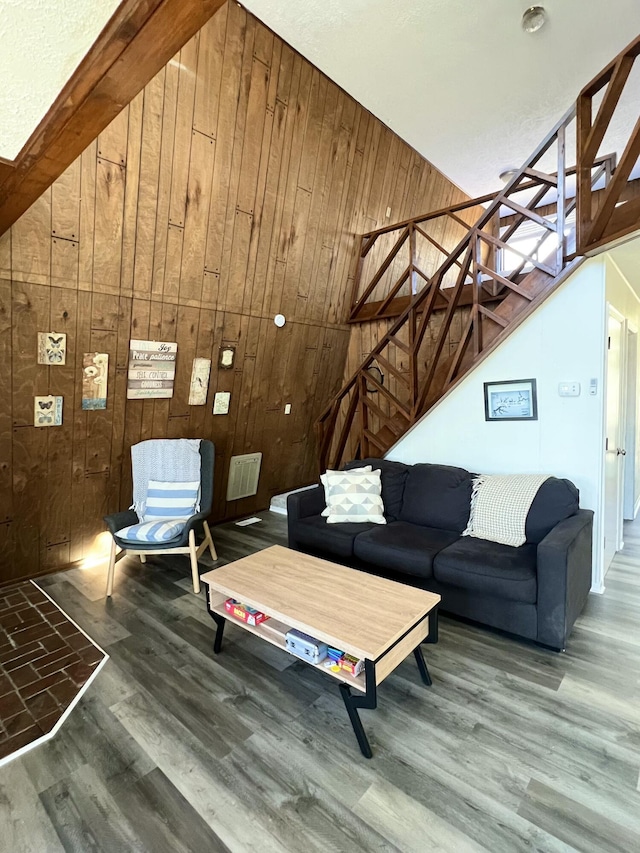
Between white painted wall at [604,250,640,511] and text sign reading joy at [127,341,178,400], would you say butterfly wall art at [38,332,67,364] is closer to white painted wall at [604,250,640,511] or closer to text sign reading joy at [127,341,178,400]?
text sign reading joy at [127,341,178,400]

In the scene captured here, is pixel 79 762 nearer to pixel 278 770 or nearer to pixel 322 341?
pixel 278 770

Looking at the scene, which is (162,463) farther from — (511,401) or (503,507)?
(511,401)

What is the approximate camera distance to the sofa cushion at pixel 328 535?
3.13 meters

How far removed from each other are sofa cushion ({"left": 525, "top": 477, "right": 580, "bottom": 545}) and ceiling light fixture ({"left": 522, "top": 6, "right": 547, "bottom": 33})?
3271 mm

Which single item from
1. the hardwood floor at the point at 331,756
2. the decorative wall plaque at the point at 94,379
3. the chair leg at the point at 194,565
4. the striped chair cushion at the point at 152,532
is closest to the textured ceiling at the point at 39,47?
the decorative wall plaque at the point at 94,379

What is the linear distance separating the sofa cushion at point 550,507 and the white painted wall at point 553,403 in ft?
1.07

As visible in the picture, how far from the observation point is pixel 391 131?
4.53 metres

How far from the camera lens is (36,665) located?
2.26 m

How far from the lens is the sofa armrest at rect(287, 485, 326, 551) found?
345cm

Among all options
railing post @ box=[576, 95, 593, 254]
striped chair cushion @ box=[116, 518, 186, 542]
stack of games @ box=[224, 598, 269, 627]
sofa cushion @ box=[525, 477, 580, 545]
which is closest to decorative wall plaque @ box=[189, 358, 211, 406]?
striped chair cushion @ box=[116, 518, 186, 542]

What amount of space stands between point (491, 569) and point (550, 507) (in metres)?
0.64

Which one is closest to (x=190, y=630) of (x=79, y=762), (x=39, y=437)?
(x=79, y=762)

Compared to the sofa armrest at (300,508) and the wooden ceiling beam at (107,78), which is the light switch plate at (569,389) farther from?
the wooden ceiling beam at (107,78)

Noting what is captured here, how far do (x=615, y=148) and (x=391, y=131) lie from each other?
8.06ft
